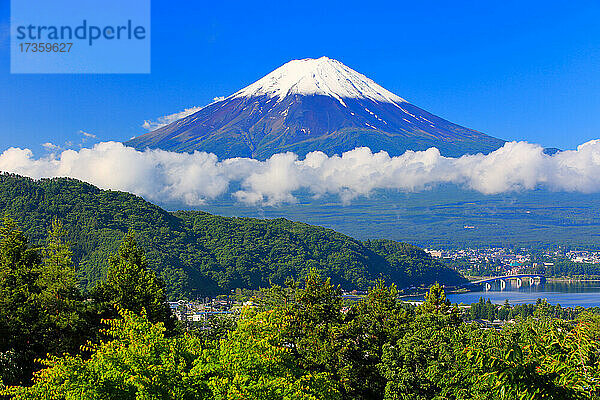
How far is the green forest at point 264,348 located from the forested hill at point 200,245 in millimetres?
50383

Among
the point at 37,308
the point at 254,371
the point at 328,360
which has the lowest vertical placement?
the point at 328,360

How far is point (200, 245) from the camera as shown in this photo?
10875cm

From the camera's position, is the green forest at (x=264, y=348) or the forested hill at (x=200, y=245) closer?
the green forest at (x=264, y=348)

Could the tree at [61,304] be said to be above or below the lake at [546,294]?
above

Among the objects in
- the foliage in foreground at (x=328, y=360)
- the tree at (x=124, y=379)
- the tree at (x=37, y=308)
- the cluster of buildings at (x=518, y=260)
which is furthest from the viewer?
the cluster of buildings at (x=518, y=260)

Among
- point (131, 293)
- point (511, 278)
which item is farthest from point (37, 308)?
point (511, 278)

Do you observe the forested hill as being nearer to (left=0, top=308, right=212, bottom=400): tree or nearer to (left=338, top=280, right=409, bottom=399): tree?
(left=338, top=280, right=409, bottom=399): tree

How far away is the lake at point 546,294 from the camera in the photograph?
298 feet

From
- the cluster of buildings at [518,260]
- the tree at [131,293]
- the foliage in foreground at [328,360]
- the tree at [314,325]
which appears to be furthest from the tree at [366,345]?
the cluster of buildings at [518,260]

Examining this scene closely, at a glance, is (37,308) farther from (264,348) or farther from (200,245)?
(200,245)

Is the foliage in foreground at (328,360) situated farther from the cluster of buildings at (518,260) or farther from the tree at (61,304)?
the cluster of buildings at (518,260)

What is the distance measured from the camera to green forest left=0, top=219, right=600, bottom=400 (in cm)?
686

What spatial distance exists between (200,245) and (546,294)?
73.2m

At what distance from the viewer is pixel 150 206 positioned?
4343 inches
